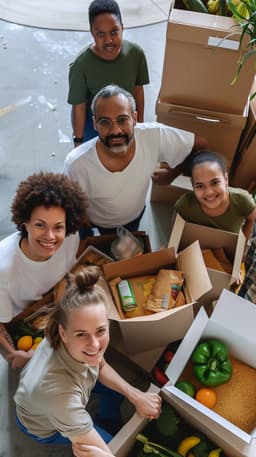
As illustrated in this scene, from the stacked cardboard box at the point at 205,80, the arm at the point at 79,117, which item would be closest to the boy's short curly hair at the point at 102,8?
the stacked cardboard box at the point at 205,80

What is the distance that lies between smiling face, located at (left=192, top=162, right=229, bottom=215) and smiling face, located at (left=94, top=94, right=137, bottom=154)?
A: 0.93ft

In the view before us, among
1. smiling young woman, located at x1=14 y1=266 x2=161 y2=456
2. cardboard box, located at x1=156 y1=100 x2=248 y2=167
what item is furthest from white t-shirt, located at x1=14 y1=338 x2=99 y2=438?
cardboard box, located at x1=156 y1=100 x2=248 y2=167

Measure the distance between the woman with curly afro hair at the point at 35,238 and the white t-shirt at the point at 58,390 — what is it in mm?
255

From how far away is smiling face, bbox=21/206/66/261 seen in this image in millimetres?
1278

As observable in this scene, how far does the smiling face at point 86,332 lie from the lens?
1.07m

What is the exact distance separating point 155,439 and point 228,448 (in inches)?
8.9

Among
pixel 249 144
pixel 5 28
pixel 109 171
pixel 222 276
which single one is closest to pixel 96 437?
pixel 222 276

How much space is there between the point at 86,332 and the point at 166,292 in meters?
0.42

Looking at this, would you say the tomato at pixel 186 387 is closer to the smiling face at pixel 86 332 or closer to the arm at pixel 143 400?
the arm at pixel 143 400

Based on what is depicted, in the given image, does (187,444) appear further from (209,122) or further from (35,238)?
(209,122)

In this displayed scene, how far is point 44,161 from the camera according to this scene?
2.38 m

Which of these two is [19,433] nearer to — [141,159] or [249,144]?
[141,159]

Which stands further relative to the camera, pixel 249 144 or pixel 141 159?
pixel 249 144

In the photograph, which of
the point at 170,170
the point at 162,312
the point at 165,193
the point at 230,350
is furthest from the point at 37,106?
the point at 230,350
